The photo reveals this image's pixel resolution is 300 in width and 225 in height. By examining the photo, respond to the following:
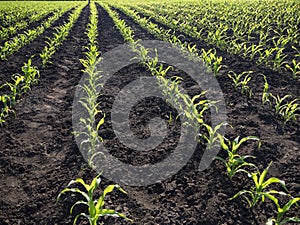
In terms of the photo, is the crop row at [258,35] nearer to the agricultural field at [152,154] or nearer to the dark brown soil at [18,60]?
the agricultural field at [152,154]

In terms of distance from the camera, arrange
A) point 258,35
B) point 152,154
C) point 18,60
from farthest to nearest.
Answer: point 258,35 → point 18,60 → point 152,154

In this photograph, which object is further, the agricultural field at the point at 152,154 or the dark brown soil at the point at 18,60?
the dark brown soil at the point at 18,60

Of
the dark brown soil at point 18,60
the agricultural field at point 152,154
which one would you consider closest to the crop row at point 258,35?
the agricultural field at point 152,154

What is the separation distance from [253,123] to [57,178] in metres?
2.92

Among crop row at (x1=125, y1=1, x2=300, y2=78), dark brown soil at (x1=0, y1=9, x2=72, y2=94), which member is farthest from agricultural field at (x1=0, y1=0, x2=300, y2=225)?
crop row at (x1=125, y1=1, x2=300, y2=78)

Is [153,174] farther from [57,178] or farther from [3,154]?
[3,154]

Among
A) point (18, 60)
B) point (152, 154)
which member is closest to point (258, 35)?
point (152, 154)

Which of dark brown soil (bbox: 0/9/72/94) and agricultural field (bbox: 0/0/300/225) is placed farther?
dark brown soil (bbox: 0/9/72/94)

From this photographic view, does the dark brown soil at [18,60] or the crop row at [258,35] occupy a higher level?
the crop row at [258,35]

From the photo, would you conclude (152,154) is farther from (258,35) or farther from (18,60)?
(258,35)

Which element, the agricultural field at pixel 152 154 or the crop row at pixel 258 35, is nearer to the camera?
the agricultural field at pixel 152 154

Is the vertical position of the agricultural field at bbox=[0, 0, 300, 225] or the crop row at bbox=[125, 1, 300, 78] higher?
the crop row at bbox=[125, 1, 300, 78]

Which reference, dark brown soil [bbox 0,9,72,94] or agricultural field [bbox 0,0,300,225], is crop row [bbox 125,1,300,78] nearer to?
agricultural field [bbox 0,0,300,225]

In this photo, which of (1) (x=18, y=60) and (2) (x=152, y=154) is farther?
(1) (x=18, y=60)
